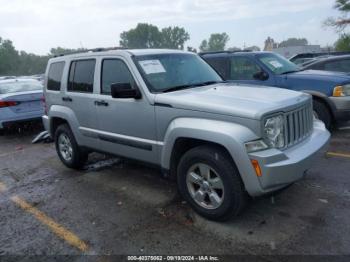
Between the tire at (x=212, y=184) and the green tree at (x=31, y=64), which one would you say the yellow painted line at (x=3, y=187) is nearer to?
the tire at (x=212, y=184)

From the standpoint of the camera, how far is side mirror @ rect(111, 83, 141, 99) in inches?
155

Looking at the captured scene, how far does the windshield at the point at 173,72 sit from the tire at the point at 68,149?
2.06 meters

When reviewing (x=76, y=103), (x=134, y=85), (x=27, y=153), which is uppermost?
(x=134, y=85)

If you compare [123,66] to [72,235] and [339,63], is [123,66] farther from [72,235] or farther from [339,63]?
[339,63]

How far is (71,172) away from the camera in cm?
579

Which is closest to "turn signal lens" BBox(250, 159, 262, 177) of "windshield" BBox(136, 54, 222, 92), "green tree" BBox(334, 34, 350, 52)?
"windshield" BBox(136, 54, 222, 92)

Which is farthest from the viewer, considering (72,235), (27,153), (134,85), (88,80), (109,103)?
→ (27,153)

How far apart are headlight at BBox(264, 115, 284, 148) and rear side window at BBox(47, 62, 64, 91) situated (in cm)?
378

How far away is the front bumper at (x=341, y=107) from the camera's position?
628 centimetres

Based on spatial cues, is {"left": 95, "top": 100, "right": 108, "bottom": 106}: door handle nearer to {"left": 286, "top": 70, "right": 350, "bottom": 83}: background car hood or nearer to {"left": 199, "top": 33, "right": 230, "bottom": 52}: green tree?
{"left": 286, "top": 70, "right": 350, "bottom": 83}: background car hood

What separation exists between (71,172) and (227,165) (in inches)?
135

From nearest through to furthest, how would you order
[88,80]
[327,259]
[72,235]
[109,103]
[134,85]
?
1. [327,259]
2. [72,235]
3. [134,85]
4. [109,103]
5. [88,80]

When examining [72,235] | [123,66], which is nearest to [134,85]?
[123,66]

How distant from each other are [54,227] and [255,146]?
2450 mm
